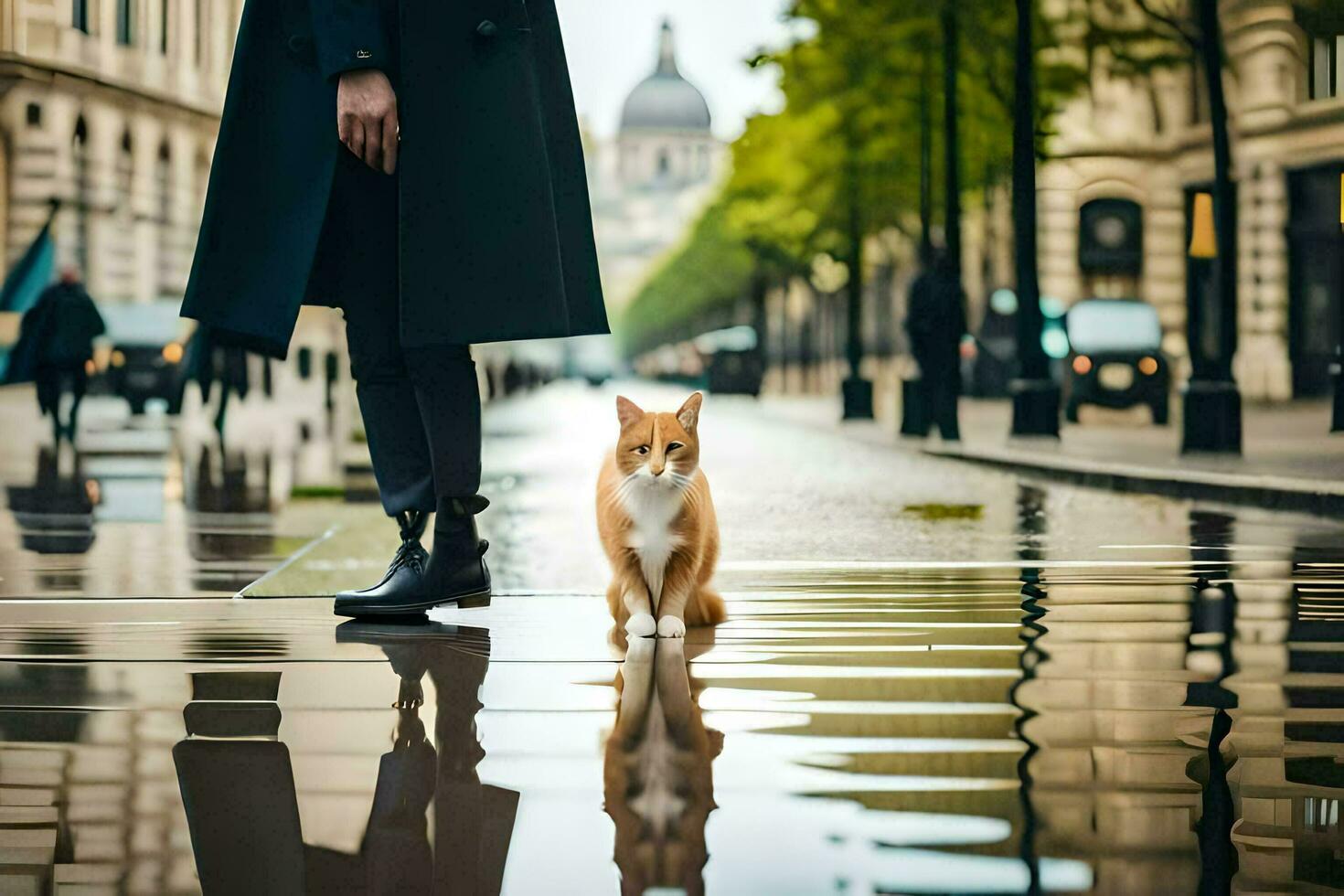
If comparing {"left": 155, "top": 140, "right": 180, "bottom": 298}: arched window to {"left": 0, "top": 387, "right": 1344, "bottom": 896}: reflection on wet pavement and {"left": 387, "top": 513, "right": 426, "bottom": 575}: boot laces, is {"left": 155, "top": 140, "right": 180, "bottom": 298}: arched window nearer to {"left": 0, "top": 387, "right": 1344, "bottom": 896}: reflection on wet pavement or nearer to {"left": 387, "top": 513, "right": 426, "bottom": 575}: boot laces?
{"left": 0, "top": 387, "right": 1344, "bottom": 896}: reflection on wet pavement

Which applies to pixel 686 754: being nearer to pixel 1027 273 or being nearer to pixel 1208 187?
pixel 1027 273

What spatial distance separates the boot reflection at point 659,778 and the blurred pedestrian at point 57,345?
1579 cm

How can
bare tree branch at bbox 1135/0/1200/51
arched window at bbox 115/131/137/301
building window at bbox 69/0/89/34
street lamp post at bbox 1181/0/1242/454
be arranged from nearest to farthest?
1. street lamp post at bbox 1181/0/1242/454
2. bare tree branch at bbox 1135/0/1200/51
3. building window at bbox 69/0/89/34
4. arched window at bbox 115/131/137/301

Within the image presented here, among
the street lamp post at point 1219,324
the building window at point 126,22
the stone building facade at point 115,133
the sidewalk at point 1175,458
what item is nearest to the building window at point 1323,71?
the sidewalk at point 1175,458

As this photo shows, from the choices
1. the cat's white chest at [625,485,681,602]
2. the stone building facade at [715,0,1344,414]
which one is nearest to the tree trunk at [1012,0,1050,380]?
the stone building facade at [715,0,1344,414]

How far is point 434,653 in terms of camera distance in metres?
4.82

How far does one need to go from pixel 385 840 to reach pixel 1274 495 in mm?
9705

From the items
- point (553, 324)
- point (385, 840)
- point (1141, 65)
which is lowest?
point (385, 840)

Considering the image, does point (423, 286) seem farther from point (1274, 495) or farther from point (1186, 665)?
point (1274, 495)

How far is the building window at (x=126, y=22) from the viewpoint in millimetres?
40375

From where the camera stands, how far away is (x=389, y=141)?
5387 millimetres

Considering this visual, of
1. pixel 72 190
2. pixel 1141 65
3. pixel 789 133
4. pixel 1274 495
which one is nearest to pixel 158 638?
pixel 1274 495

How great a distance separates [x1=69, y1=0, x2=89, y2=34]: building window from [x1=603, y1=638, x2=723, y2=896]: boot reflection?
36.1 metres

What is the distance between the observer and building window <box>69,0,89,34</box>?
38.0 m
